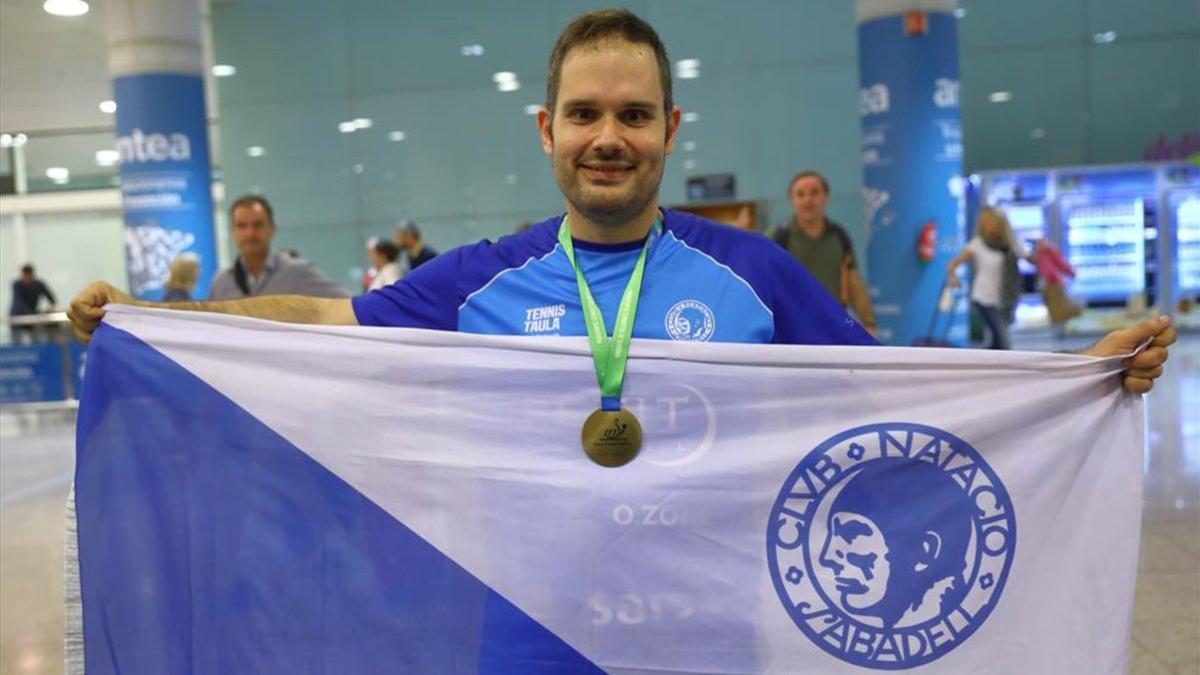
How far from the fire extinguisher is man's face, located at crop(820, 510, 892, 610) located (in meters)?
9.15

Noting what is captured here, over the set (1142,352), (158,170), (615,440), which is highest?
(158,170)

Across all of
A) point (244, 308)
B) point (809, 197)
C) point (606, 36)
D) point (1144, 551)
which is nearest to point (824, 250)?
point (809, 197)

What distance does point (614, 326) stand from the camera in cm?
188

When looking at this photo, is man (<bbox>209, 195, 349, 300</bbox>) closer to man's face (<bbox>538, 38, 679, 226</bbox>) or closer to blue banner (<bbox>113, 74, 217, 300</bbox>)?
man's face (<bbox>538, 38, 679, 226</bbox>)

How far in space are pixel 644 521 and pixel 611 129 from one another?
0.65m

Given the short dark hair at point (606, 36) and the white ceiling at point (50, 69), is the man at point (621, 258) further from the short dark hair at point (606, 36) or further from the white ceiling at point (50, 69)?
the white ceiling at point (50, 69)

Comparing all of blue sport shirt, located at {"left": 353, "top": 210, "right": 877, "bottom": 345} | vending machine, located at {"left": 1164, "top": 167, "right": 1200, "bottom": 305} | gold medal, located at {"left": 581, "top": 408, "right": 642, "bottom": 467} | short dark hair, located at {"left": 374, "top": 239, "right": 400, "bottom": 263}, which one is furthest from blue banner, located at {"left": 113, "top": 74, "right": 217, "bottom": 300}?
vending machine, located at {"left": 1164, "top": 167, "right": 1200, "bottom": 305}

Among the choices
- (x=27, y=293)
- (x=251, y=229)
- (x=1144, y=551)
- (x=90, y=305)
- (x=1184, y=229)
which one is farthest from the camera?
(x=1184, y=229)

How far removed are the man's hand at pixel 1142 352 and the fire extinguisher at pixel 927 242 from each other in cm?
897

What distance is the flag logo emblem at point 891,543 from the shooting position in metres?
1.90

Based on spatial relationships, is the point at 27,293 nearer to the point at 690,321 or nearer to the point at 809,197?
the point at 809,197

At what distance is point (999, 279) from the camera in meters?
9.45

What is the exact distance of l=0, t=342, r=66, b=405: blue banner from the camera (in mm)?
12719

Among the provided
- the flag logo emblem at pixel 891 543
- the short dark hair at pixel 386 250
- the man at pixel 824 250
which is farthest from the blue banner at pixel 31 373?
the flag logo emblem at pixel 891 543
